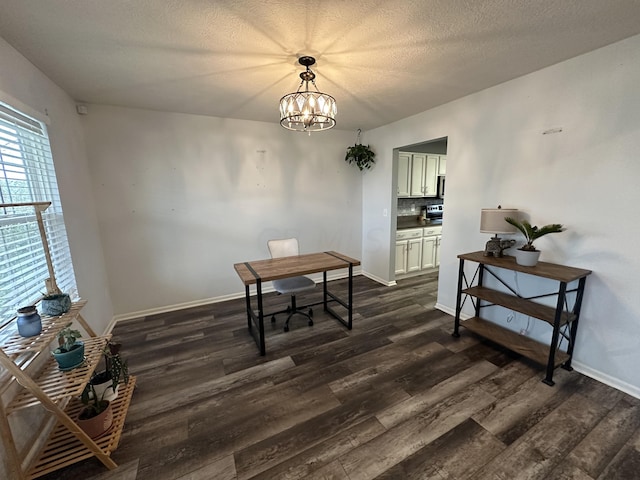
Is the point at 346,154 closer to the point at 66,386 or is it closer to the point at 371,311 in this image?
the point at 371,311

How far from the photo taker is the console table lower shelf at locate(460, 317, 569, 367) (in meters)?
2.14

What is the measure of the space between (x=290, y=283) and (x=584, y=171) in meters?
2.85

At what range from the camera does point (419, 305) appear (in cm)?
350

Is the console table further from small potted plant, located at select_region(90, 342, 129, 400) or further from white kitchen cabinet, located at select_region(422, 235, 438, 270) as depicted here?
small potted plant, located at select_region(90, 342, 129, 400)

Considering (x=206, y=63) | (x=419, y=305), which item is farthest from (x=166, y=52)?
(x=419, y=305)

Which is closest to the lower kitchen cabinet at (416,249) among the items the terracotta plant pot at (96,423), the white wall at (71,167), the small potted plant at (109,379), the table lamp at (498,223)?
the table lamp at (498,223)

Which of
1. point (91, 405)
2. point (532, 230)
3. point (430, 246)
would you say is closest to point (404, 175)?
point (430, 246)

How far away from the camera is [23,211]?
5.65ft

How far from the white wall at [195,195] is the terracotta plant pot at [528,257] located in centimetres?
278

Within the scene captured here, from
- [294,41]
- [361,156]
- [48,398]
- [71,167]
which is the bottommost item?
[48,398]

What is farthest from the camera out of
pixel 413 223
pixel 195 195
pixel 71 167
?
pixel 413 223

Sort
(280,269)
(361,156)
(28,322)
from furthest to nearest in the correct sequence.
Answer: (361,156) → (280,269) → (28,322)

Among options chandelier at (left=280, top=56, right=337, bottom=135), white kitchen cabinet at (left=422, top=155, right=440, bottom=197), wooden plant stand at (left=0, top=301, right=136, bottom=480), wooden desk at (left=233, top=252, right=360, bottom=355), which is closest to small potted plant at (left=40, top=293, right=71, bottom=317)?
wooden plant stand at (left=0, top=301, right=136, bottom=480)

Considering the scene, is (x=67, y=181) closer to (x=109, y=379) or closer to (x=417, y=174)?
(x=109, y=379)
